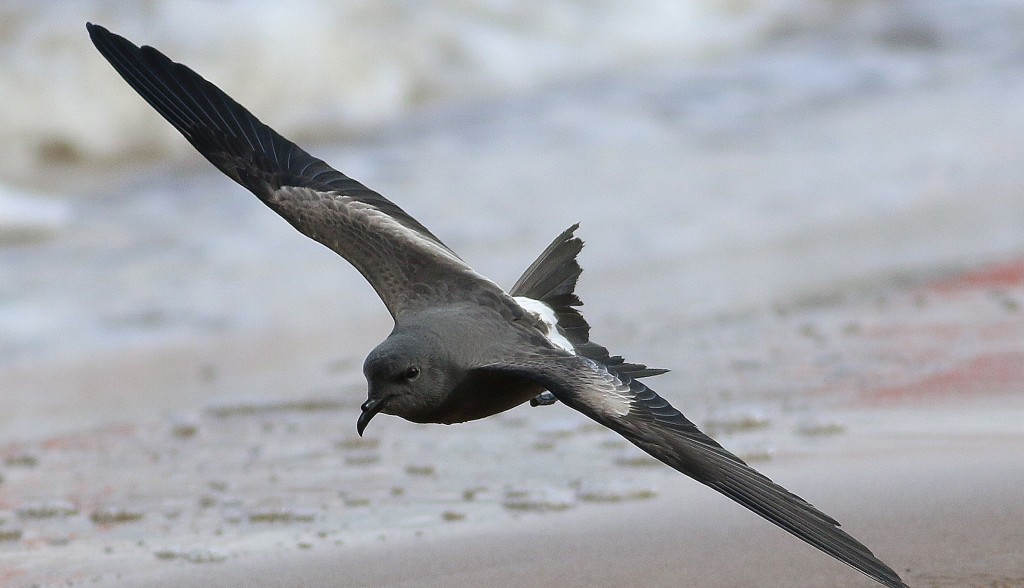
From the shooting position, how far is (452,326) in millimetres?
4230

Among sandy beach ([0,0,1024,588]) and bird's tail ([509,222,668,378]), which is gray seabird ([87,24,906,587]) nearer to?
bird's tail ([509,222,668,378])

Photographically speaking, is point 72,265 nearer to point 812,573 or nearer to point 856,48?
point 812,573

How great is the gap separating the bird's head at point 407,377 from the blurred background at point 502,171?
1.96 meters

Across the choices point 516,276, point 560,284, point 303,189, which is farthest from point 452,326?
point 516,276

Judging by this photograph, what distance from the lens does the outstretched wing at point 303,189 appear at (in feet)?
15.5

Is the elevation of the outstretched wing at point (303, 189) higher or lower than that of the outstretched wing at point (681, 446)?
higher

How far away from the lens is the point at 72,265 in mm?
8453

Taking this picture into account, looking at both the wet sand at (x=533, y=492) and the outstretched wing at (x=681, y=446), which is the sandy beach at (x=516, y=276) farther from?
the outstretched wing at (x=681, y=446)

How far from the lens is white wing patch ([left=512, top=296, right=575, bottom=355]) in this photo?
453 centimetres

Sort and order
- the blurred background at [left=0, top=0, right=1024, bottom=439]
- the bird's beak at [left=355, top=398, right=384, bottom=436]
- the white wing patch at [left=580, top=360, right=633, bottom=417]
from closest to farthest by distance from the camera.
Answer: the white wing patch at [left=580, top=360, right=633, bottom=417]
the bird's beak at [left=355, top=398, right=384, bottom=436]
the blurred background at [left=0, top=0, right=1024, bottom=439]

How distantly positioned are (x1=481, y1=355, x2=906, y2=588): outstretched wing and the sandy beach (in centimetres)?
59

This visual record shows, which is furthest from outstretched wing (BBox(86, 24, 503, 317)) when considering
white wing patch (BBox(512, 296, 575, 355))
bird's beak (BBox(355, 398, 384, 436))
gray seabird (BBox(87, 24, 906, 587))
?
bird's beak (BBox(355, 398, 384, 436))

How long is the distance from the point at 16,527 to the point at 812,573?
2.46 metres

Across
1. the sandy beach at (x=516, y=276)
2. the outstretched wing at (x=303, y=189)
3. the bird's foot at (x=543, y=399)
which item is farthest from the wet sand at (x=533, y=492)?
the outstretched wing at (x=303, y=189)
